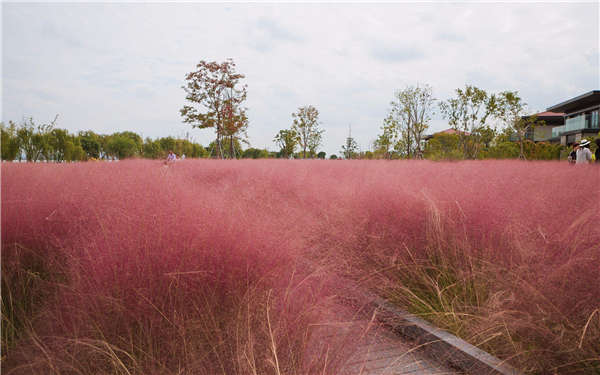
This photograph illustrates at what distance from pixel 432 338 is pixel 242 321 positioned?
156 centimetres

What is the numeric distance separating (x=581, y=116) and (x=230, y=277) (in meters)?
46.7

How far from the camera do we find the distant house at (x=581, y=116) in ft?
115

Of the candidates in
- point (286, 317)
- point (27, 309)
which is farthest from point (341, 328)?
point (27, 309)

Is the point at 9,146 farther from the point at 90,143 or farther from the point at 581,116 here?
the point at 581,116

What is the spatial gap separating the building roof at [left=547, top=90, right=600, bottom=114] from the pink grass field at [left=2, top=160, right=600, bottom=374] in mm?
41014

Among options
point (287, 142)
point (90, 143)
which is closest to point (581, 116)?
point (287, 142)

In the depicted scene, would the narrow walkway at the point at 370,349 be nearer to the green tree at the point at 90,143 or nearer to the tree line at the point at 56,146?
the tree line at the point at 56,146

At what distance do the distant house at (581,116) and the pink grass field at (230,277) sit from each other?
4021 centimetres

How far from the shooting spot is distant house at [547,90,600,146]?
1382 inches

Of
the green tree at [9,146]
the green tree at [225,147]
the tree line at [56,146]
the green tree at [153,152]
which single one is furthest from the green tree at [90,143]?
the green tree at [9,146]

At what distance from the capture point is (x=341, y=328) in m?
2.30

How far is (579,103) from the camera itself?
3781 centimetres

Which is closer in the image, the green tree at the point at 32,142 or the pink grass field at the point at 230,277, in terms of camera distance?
the pink grass field at the point at 230,277

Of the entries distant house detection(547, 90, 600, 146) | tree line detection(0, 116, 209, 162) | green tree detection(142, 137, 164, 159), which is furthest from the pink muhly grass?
distant house detection(547, 90, 600, 146)
